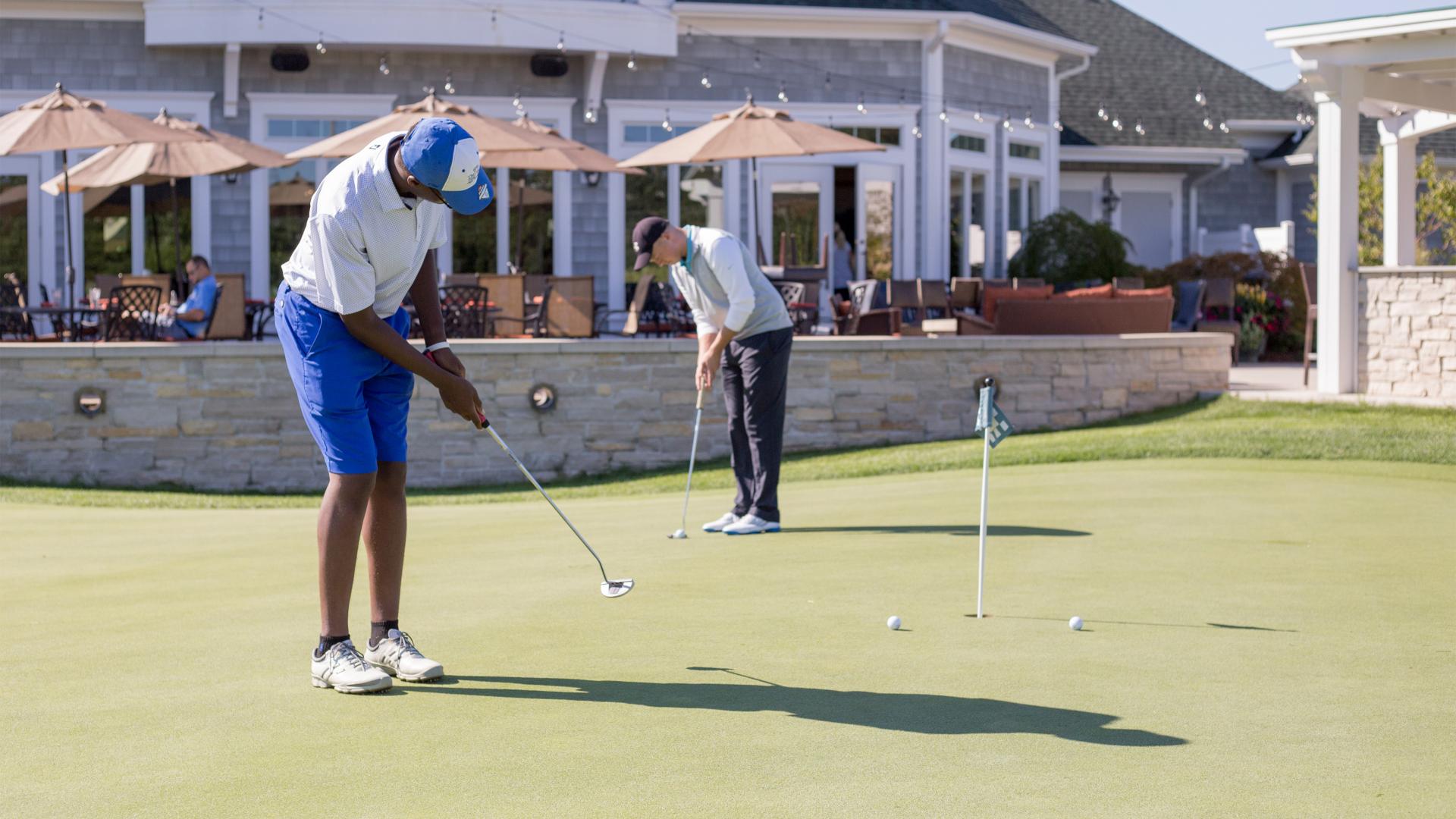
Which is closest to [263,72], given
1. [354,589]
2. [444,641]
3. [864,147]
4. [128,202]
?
[128,202]

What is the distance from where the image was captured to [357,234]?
4395mm

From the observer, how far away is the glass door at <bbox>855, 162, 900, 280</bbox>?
854 inches

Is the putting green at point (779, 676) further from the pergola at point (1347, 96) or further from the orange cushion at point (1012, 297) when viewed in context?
the orange cushion at point (1012, 297)

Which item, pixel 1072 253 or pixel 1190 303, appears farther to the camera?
pixel 1072 253

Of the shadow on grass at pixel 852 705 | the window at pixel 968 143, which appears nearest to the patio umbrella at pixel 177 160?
the window at pixel 968 143

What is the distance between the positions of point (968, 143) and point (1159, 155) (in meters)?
4.89

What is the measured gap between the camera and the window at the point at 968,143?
22266 mm

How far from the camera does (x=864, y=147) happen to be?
50.2ft

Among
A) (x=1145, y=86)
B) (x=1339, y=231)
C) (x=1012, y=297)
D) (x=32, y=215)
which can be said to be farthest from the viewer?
(x=1145, y=86)

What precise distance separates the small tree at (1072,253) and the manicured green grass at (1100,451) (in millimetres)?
8361

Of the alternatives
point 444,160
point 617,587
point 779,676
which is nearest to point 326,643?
point 617,587

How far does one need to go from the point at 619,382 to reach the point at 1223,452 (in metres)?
5.02

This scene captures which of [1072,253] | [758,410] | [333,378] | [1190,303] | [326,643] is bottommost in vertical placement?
[326,643]

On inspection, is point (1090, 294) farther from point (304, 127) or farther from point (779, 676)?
point (779, 676)
